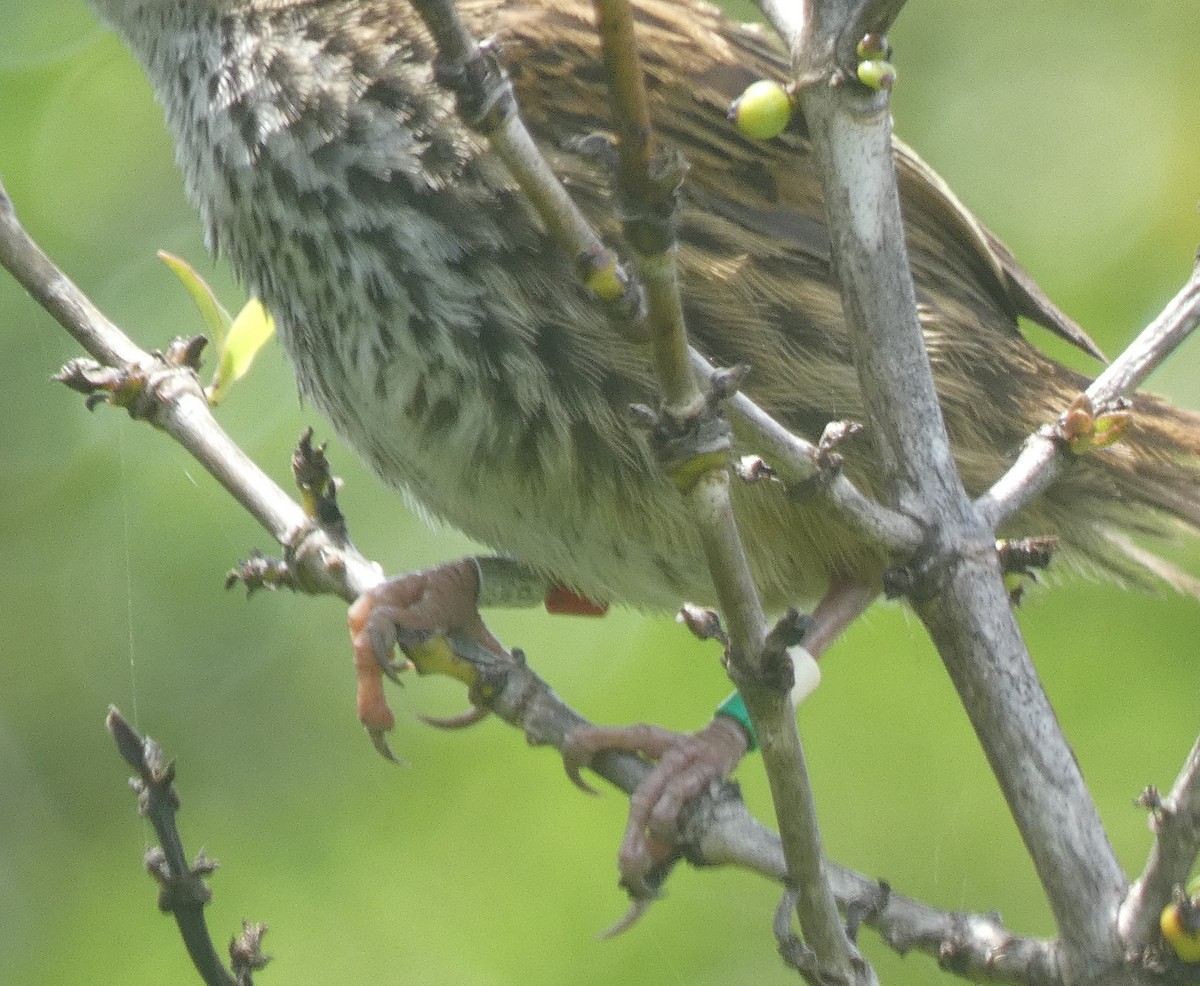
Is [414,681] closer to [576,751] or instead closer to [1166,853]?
[576,751]

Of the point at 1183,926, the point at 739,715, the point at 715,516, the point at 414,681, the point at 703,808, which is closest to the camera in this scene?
the point at 715,516

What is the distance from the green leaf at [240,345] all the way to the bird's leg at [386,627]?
386 millimetres

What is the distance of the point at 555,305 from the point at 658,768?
0.67 m

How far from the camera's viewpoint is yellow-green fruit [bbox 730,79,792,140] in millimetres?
2119

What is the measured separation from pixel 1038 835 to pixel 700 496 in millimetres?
618

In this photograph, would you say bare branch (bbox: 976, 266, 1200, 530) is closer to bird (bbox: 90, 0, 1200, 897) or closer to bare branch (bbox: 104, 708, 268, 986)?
bird (bbox: 90, 0, 1200, 897)

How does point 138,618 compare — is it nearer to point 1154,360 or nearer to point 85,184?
point 85,184

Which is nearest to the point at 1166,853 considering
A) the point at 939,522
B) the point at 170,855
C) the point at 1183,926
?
the point at 1183,926

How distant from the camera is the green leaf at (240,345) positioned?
2900mm

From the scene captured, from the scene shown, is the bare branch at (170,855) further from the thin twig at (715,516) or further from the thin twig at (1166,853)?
the thin twig at (1166,853)

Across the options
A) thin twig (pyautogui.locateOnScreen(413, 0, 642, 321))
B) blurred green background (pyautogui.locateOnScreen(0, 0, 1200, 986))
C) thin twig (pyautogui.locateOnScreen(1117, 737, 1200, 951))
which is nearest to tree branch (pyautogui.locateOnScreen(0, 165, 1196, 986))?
thin twig (pyautogui.locateOnScreen(1117, 737, 1200, 951))

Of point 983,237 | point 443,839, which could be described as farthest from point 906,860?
point 983,237

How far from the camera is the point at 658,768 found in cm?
263

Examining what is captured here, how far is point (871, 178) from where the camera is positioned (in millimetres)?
2127
